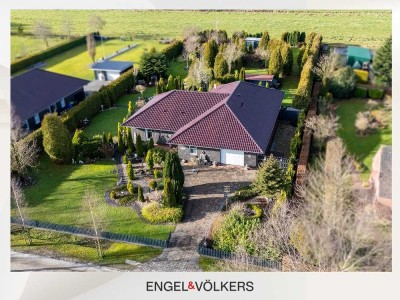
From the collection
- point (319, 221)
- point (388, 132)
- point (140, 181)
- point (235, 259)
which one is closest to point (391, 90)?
point (388, 132)

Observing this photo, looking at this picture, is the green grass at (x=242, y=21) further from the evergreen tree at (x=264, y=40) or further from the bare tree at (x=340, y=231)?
the bare tree at (x=340, y=231)

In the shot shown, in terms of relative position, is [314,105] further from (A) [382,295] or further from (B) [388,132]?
(A) [382,295]

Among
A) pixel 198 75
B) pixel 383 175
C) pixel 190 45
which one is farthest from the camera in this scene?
pixel 198 75

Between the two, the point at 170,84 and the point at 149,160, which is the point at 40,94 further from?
the point at 149,160

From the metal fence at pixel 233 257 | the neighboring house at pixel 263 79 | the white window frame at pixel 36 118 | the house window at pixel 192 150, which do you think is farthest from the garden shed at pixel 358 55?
the white window frame at pixel 36 118

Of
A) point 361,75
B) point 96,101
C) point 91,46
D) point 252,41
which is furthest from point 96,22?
point 361,75

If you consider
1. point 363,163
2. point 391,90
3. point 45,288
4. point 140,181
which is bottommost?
point 45,288

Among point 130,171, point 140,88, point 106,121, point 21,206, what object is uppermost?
point 140,88
